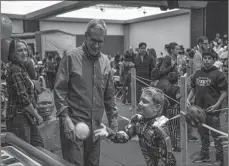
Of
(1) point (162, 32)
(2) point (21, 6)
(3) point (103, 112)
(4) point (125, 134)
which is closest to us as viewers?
(4) point (125, 134)

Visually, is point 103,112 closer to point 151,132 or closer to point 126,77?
point 151,132

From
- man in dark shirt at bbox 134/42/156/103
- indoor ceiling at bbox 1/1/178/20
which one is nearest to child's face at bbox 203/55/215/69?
man in dark shirt at bbox 134/42/156/103

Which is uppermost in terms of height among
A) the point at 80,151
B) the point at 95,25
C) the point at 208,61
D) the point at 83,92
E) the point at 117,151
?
the point at 95,25

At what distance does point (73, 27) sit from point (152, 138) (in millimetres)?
20923

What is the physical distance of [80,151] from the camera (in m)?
2.43

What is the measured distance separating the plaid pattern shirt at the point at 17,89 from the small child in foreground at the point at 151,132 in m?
0.99

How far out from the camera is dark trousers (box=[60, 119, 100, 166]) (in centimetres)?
241

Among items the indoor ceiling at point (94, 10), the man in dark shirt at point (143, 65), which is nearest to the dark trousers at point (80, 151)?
the man in dark shirt at point (143, 65)

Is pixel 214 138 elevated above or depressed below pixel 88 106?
below

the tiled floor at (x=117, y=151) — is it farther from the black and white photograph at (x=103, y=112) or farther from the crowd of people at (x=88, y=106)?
the crowd of people at (x=88, y=106)

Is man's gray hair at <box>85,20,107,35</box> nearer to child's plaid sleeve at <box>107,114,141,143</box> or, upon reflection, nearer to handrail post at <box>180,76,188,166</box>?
child's plaid sleeve at <box>107,114,141,143</box>

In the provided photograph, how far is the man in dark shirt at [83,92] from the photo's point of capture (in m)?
2.36

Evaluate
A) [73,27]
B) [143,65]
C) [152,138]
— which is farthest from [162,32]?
[152,138]

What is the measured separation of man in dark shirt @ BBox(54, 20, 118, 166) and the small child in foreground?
0.75 ft
